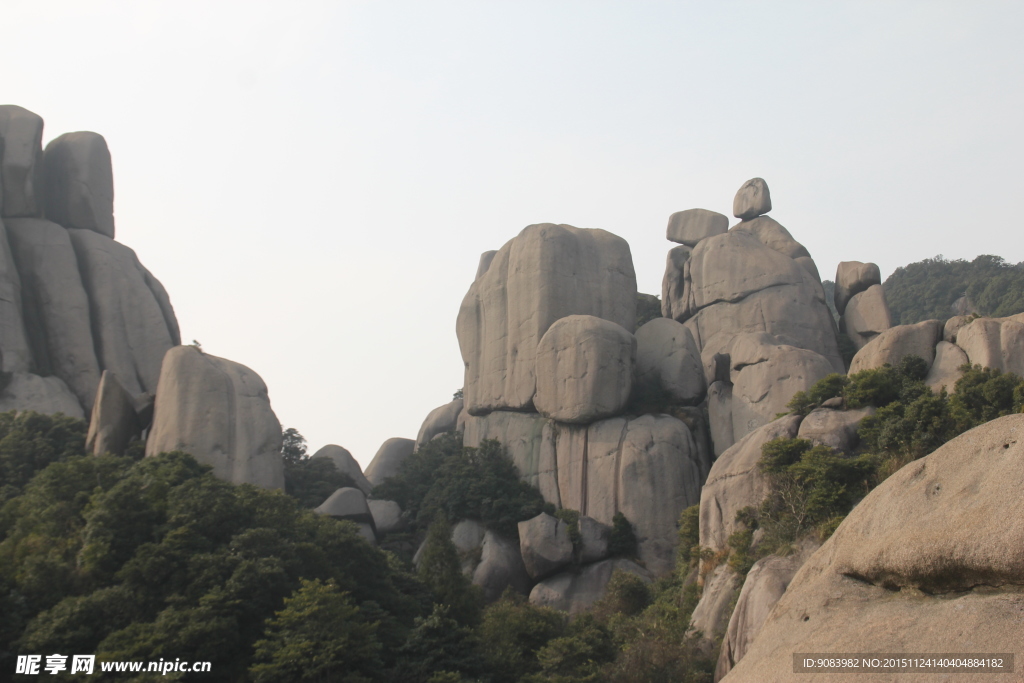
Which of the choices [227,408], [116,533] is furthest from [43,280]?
[116,533]

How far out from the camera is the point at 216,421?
30625 mm

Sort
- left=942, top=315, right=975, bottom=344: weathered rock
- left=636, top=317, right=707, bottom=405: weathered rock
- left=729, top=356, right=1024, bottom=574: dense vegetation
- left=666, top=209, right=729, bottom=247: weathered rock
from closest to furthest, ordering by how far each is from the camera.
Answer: left=729, top=356, right=1024, bottom=574: dense vegetation, left=942, top=315, right=975, bottom=344: weathered rock, left=636, top=317, right=707, bottom=405: weathered rock, left=666, top=209, right=729, bottom=247: weathered rock

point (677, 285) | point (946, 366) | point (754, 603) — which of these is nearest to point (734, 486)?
point (754, 603)

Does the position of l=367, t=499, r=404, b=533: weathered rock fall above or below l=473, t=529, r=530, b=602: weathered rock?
above

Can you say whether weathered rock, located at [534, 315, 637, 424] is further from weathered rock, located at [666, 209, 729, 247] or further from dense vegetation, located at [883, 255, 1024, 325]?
dense vegetation, located at [883, 255, 1024, 325]

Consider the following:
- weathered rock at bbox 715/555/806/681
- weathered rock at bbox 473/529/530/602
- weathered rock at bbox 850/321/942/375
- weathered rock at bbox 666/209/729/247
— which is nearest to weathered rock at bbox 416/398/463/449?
weathered rock at bbox 666/209/729/247

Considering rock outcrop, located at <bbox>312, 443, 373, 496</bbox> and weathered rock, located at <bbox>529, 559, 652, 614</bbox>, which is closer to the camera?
weathered rock, located at <bbox>529, 559, 652, 614</bbox>

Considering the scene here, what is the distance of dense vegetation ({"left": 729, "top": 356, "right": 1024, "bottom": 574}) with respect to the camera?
19469 millimetres

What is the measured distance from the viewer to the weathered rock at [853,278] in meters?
41.7

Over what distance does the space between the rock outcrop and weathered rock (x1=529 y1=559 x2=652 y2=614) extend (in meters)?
10.8

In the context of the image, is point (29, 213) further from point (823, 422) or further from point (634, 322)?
point (823, 422)

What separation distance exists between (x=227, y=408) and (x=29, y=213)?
49.9 feet

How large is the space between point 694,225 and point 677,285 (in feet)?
12.0

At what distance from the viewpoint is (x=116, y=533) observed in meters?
20.2
